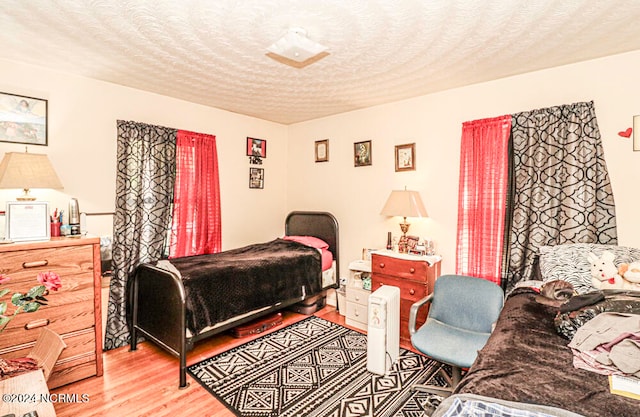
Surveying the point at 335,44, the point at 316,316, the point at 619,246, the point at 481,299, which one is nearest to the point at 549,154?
the point at 619,246

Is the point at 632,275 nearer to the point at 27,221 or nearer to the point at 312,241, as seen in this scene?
the point at 312,241

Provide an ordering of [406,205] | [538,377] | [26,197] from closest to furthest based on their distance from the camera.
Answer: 1. [538,377]
2. [26,197]
3. [406,205]

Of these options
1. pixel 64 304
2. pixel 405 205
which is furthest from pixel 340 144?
pixel 64 304

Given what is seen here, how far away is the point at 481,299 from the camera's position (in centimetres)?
239

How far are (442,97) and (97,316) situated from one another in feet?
12.3

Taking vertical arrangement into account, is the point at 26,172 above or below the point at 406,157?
below

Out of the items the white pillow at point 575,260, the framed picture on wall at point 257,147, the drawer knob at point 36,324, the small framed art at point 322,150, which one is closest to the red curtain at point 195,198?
the framed picture on wall at point 257,147

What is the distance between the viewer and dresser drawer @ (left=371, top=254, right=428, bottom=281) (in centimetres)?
305

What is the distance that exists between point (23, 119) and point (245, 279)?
7.45 ft

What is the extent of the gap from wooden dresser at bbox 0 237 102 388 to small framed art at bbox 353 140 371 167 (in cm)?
283

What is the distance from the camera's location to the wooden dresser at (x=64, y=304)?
2.19 metres

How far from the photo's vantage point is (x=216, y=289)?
2777 mm

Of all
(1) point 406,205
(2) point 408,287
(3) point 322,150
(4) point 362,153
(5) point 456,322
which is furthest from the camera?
(3) point 322,150

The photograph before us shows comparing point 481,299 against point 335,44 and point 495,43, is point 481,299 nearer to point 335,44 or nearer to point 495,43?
point 495,43
